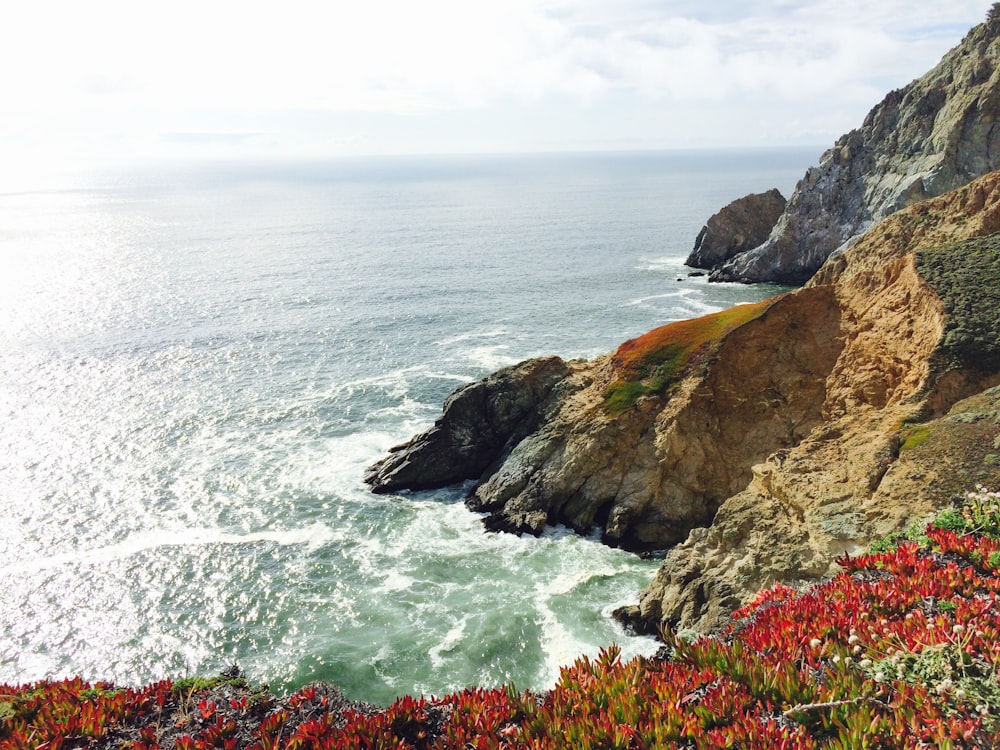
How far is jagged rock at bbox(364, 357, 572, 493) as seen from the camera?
4094 cm

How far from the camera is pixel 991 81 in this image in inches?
2896

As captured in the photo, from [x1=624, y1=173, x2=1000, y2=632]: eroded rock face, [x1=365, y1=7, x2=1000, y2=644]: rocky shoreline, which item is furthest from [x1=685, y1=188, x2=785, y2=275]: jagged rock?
[x1=624, y1=173, x2=1000, y2=632]: eroded rock face

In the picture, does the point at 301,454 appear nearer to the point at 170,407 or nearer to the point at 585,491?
the point at 170,407

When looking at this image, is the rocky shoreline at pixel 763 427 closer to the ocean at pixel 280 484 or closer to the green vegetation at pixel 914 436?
the green vegetation at pixel 914 436

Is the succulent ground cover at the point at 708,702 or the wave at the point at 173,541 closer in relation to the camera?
the succulent ground cover at the point at 708,702

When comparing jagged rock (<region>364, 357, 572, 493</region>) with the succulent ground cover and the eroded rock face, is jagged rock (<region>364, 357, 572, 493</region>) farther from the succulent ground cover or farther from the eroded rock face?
the succulent ground cover

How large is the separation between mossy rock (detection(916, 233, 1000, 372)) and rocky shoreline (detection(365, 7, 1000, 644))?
0.26 feet

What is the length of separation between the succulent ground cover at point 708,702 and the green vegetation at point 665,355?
24336 millimetres

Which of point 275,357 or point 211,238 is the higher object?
point 211,238

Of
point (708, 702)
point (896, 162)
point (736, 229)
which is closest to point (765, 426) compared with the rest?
point (708, 702)

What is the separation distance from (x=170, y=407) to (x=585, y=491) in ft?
111

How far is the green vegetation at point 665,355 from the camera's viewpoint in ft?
124

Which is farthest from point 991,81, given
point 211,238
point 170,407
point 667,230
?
point 211,238

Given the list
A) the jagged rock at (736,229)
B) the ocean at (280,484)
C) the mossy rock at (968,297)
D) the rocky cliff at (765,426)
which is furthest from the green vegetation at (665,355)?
the jagged rock at (736,229)
